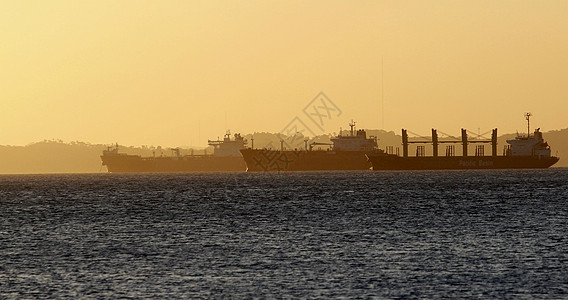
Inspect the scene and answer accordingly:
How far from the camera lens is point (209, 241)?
48.5 meters

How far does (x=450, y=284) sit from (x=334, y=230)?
77.3 ft

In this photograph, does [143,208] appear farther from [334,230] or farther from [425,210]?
[334,230]

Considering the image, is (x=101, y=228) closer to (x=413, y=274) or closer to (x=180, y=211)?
(x=180, y=211)

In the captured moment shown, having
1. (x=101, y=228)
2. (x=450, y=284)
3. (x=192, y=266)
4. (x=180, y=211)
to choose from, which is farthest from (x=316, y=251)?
(x=180, y=211)

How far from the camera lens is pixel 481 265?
3616 cm

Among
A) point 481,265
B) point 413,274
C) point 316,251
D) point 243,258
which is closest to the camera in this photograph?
point 413,274

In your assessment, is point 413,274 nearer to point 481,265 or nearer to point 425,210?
point 481,265

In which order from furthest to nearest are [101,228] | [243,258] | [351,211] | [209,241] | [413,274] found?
[351,211] → [101,228] → [209,241] → [243,258] → [413,274]

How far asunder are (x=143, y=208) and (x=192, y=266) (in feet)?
161

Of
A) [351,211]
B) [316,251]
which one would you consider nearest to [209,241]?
[316,251]

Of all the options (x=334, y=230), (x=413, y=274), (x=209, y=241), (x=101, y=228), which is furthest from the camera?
(x=101, y=228)

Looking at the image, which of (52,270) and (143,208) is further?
(143,208)

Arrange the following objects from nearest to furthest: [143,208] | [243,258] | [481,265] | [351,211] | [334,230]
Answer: [481,265]
[243,258]
[334,230]
[351,211]
[143,208]

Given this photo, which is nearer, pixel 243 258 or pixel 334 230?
pixel 243 258
